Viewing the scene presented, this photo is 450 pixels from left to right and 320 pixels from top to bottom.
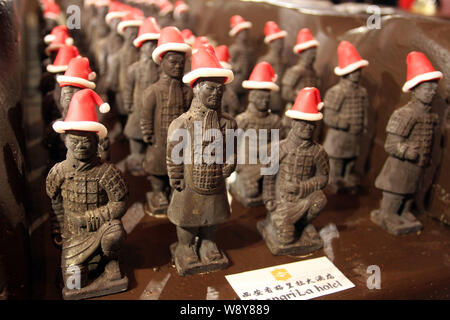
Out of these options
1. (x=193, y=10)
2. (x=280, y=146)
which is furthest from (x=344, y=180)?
(x=193, y=10)

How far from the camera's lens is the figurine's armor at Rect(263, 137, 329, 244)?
257 cm

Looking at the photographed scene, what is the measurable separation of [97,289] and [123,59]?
2349 millimetres

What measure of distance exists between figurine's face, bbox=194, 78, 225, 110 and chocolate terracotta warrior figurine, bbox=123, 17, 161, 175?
43.2 inches

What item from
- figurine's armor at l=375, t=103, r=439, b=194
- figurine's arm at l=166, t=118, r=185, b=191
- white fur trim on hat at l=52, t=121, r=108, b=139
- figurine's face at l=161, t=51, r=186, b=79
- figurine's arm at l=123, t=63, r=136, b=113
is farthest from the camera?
figurine's arm at l=123, t=63, r=136, b=113

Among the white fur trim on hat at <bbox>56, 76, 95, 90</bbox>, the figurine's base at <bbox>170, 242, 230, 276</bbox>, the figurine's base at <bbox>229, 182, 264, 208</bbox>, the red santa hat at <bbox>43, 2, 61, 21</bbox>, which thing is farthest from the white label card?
the red santa hat at <bbox>43, 2, 61, 21</bbox>

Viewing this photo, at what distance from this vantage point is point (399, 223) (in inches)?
122

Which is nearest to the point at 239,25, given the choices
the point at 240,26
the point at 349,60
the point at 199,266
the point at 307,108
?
the point at 240,26

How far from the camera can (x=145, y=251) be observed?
2711 millimetres

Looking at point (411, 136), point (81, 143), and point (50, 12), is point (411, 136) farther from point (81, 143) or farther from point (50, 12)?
point (50, 12)

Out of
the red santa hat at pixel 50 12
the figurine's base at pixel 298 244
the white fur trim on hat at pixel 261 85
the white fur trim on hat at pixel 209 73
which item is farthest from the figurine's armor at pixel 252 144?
the red santa hat at pixel 50 12

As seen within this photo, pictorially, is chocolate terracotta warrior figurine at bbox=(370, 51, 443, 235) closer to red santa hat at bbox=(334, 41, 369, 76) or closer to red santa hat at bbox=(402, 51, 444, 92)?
red santa hat at bbox=(402, 51, 444, 92)
